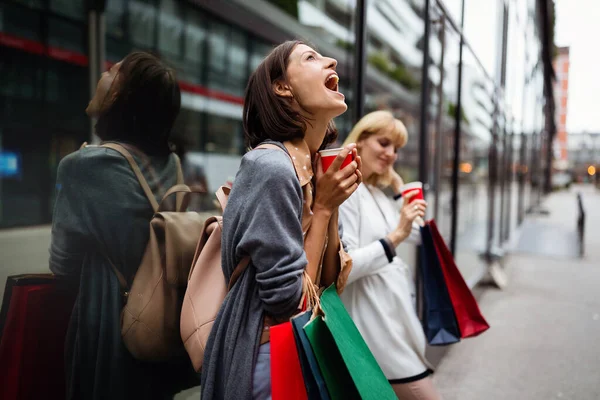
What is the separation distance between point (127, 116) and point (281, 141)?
1.94 ft

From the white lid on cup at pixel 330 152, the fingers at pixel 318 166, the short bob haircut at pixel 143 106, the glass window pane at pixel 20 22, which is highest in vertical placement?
the glass window pane at pixel 20 22

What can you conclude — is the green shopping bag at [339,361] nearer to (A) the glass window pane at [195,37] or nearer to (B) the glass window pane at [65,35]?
(B) the glass window pane at [65,35]

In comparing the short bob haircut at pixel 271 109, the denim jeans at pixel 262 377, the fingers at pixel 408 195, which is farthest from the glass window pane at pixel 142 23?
the fingers at pixel 408 195

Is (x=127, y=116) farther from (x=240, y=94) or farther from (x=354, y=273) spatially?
→ (x=354, y=273)

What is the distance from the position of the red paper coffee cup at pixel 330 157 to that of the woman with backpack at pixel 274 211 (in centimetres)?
→ 2

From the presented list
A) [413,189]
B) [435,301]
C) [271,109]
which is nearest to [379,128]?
[413,189]

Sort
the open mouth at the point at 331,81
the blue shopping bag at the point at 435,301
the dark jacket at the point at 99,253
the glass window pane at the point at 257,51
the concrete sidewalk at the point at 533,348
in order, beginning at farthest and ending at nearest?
the concrete sidewalk at the point at 533,348, the blue shopping bag at the point at 435,301, the glass window pane at the point at 257,51, the dark jacket at the point at 99,253, the open mouth at the point at 331,81

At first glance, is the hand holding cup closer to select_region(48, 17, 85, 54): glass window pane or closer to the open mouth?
the open mouth

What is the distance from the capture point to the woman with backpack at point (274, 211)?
1177 millimetres

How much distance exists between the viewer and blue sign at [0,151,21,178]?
48.0 inches

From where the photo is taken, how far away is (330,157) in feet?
4.40

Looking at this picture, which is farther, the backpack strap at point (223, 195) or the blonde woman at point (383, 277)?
the blonde woman at point (383, 277)

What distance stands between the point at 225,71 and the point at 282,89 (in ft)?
2.60

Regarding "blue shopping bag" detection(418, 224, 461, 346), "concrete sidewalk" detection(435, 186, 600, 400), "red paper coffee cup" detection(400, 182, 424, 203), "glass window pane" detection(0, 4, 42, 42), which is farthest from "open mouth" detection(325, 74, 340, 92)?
"concrete sidewalk" detection(435, 186, 600, 400)
